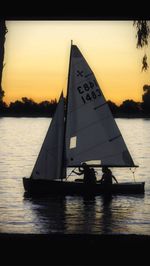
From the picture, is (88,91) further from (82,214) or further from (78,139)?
(82,214)

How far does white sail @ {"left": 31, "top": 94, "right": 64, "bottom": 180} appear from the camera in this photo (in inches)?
1351

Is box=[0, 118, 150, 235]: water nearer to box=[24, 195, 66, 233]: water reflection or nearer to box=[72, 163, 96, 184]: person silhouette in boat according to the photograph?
box=[24, 195, 66, 233]: water reflection

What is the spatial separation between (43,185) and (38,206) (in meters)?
4.43

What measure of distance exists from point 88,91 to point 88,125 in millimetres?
2654

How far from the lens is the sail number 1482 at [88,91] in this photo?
34188 millimetres

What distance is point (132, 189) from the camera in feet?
124

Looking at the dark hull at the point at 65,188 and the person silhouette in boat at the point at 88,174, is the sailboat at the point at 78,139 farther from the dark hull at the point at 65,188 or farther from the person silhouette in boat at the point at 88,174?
the person silhouette in boat at the point at 88,174

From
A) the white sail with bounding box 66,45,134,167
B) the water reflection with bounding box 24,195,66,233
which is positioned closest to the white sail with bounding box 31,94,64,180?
the white sail with bounding box 66,45,134,167
